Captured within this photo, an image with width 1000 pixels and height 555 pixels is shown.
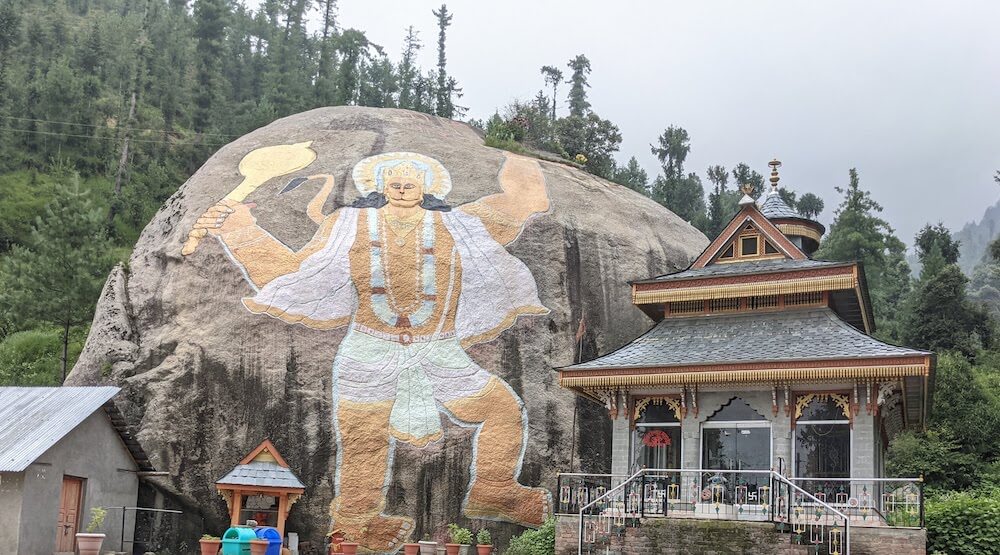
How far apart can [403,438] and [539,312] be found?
5.79 meters

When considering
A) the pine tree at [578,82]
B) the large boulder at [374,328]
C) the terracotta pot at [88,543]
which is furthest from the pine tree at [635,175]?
the terracotta pot at [88,543]

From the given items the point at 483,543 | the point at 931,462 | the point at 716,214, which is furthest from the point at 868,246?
the point at 483,543

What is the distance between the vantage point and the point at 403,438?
1114 inches

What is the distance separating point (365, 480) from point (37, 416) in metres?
8.60

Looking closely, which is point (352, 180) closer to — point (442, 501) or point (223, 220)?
point (223, 220)

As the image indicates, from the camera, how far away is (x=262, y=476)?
2594 centimetres

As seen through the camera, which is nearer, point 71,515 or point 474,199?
point 71,515

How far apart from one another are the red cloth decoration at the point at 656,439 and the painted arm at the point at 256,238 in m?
12.4

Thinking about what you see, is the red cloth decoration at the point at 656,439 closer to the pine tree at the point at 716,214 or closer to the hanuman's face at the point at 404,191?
the hanuman's face at the point at 404,191

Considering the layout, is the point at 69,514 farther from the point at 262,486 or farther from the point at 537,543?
the point at 537,543

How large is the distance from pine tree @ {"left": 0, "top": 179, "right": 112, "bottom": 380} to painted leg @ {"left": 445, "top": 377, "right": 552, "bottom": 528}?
51.5 ft

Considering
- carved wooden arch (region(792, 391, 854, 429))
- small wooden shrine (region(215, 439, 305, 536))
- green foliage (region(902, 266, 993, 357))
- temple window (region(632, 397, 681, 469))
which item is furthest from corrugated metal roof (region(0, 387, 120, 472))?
green foliage (region(902, 266, 993, 357))

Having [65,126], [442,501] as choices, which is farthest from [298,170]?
[65,126]

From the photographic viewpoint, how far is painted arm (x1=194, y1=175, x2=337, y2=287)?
3034 cm
